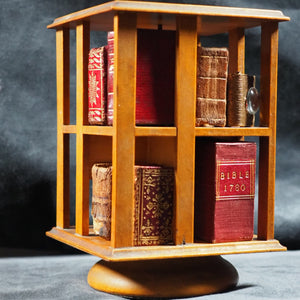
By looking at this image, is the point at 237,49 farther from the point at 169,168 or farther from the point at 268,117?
the point at 169,168

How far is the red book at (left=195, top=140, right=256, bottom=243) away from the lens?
7.70 feet

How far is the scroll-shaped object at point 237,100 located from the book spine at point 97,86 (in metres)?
0.37

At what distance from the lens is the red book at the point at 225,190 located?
235cm

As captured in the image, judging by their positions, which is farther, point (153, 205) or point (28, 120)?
point (28, 120)

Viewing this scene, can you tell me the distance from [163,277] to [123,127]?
1.50 ft

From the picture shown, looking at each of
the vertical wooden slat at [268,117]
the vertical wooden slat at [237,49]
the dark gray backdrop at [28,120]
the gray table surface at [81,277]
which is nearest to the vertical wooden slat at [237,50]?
the vertical wooden slat at [237,49]

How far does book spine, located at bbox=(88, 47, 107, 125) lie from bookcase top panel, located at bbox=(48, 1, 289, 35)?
11cm

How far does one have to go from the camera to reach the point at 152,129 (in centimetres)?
226

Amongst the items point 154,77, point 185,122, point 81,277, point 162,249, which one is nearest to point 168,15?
point 154,77

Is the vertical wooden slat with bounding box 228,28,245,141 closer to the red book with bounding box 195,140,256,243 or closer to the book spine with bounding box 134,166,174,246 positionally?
the red book with bounding box 195,140,256,243

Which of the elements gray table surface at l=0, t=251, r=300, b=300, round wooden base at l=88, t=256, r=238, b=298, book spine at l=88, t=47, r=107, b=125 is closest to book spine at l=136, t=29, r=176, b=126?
book spine at l=88, t=47, r=107, b=125

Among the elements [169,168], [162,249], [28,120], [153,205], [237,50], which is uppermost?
[237,50]

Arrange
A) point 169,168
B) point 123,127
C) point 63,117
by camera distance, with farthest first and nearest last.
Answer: point 63,117
point 169,168
point 123,127

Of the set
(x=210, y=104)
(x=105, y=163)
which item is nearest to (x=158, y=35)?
(x=210, y=104)
